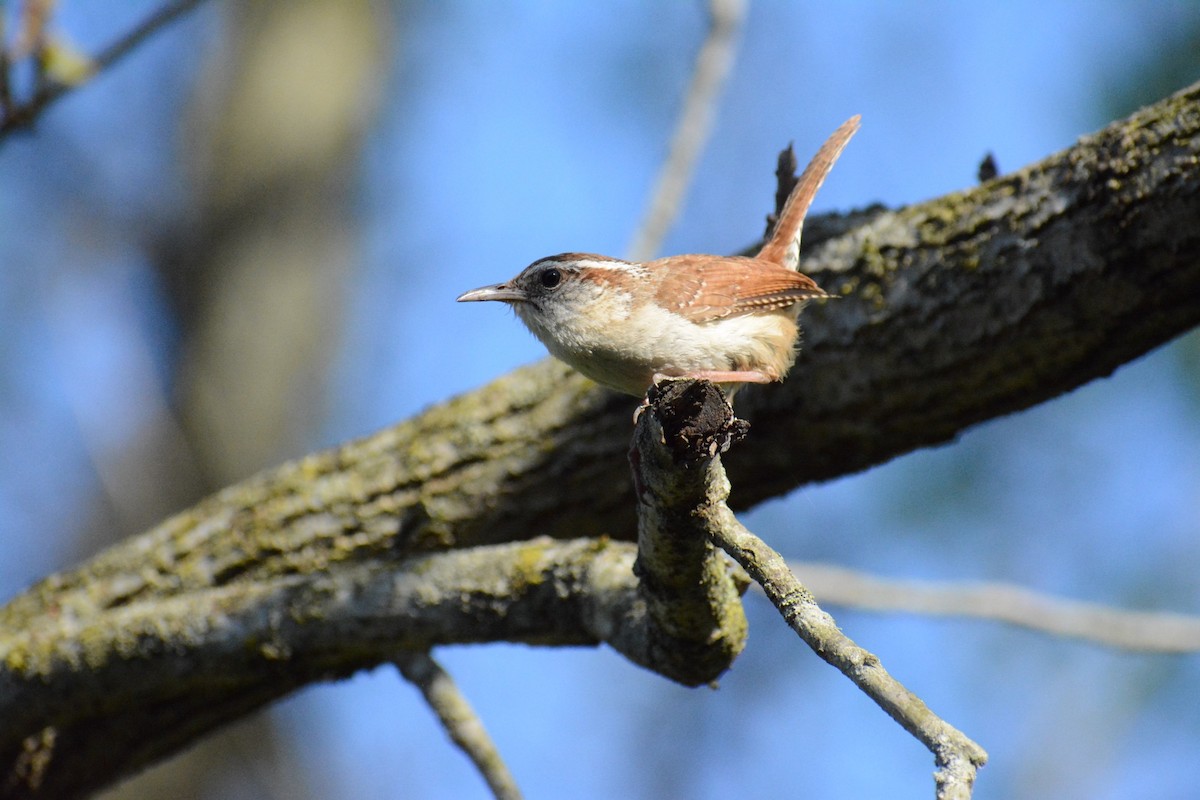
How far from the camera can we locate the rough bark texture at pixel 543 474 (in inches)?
148

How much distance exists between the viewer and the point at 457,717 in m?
4.00

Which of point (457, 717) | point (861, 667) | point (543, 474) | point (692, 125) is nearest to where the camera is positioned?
point (861, 667)

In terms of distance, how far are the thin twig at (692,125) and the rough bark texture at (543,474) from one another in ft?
2.34

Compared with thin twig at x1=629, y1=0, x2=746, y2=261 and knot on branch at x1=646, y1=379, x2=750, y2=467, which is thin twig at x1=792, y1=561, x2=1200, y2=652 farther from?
knot on branch at x1=646, y1=379, x2=750, y2=467

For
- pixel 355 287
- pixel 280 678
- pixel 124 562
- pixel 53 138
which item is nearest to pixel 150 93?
pixel 53 138

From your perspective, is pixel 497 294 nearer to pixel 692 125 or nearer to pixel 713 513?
pixel 692 125

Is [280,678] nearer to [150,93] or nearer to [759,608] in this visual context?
[759,608]

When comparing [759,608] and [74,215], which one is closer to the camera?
[759,608]

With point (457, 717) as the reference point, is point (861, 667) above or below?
below

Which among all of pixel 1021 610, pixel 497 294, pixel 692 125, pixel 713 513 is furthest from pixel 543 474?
pixel 1021 610

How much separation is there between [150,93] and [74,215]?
140 cm

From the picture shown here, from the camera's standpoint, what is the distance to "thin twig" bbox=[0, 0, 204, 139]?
408 cm

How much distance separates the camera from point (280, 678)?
452 cm

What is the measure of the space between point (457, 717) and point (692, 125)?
2667 mm
